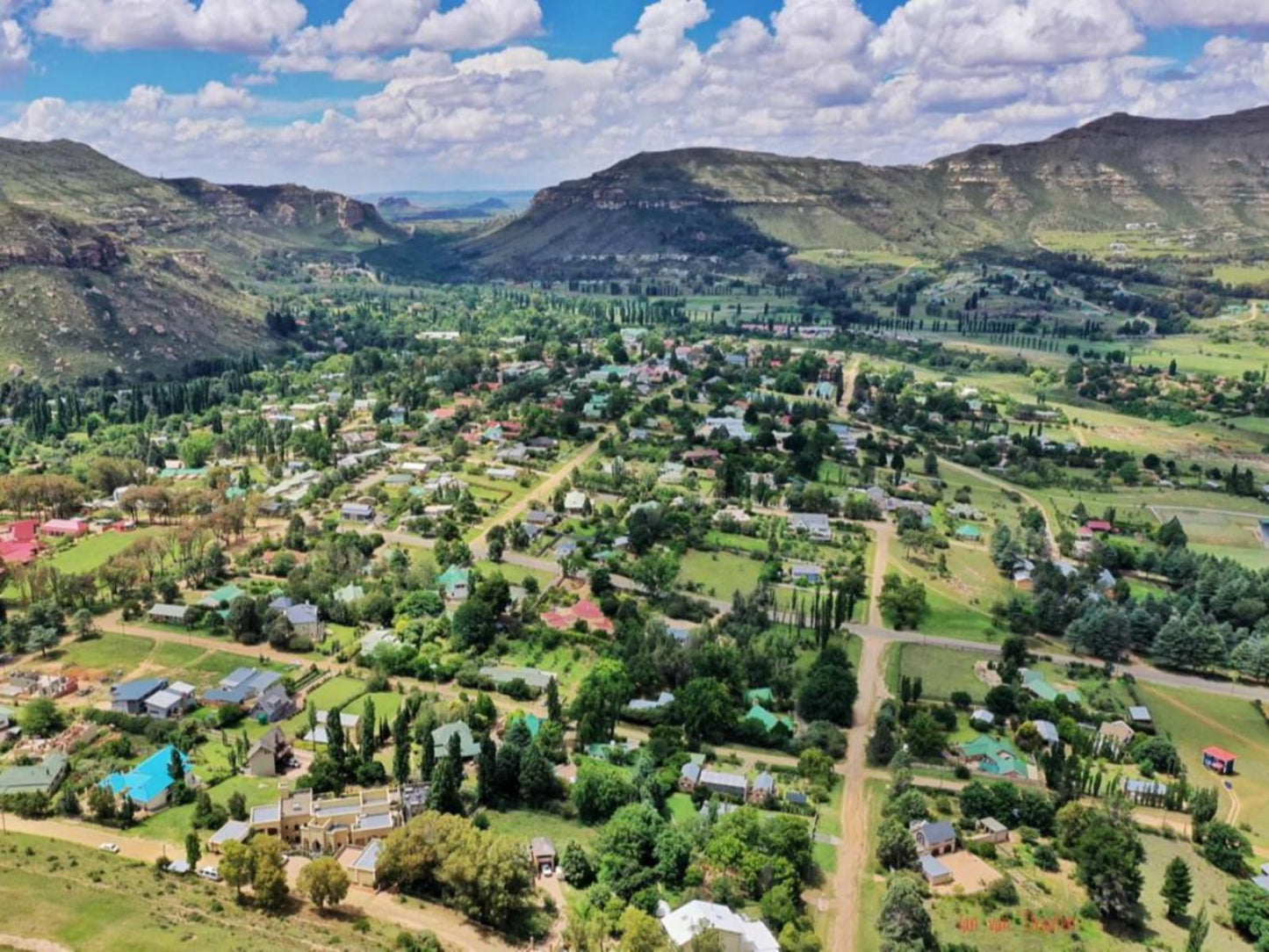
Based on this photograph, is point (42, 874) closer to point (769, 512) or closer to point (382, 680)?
point (382, 680)

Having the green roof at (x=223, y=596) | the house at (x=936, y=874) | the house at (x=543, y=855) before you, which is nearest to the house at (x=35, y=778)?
the green roof at (x=223, y=596)

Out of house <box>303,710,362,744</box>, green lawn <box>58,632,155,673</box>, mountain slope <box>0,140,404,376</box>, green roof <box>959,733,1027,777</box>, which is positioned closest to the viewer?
green roof <box>959,733,1027,777</box>

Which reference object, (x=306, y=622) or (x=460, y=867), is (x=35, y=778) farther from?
(x=460, y=867)

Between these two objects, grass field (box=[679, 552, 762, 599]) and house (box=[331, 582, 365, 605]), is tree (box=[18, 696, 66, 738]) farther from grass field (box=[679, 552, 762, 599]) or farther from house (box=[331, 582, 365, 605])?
grass field (box=[679, 552, 762, 599])

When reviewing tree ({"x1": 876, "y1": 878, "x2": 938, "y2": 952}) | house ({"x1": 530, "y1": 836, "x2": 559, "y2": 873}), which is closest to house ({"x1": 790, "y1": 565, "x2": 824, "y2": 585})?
tree ({"x1": 876, "y1": 878, "x2": 938, "y2": 952})

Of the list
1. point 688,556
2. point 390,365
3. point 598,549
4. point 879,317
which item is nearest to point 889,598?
point 688,556

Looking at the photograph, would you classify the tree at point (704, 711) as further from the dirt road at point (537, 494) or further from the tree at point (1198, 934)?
the dirt road at point (537, 494)

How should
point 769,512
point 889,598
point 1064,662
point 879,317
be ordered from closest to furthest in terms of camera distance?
point 1064,662 → point 889,598 → point 769,512 → point 879,317
